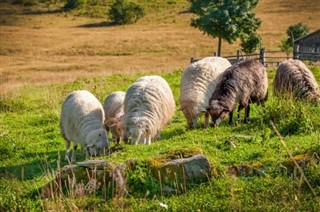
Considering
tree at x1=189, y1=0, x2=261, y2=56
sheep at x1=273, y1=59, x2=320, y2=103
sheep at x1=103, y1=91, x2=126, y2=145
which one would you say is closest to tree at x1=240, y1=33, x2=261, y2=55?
tree at x1=189, y1=0, x2=261, y2=56

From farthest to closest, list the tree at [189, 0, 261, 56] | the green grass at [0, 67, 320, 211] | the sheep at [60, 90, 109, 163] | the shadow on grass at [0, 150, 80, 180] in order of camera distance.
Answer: the tree at [189, 0, 261, 56], the sheep at [60, 90, 109, 163], the shadow on grass at [0, 150, 80, 180], the green grass at [0, 67, 320, 211]

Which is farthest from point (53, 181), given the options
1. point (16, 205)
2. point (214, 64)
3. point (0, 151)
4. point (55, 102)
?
Answer: point (55, 102)

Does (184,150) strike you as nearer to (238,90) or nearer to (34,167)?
(34,167)

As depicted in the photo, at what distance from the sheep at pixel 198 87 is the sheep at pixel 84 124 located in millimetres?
2354

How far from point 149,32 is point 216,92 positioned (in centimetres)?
6153

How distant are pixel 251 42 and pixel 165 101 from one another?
3702 centimetres

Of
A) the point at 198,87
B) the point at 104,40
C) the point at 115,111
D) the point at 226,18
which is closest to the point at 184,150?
the point at 198,87

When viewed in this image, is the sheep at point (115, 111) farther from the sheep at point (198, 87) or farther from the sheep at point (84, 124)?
the sheep at point (198, 87)

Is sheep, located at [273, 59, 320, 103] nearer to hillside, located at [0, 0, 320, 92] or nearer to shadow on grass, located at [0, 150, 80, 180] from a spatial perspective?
shadow on grass, located at [0, 150, 80, 180]

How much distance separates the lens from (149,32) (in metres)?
72.7

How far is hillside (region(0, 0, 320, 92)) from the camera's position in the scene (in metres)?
48.3

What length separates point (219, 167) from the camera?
752 centimetres

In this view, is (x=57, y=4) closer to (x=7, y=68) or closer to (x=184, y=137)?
(x=7, y=68)

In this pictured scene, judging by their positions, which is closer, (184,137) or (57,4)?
(184,137)
